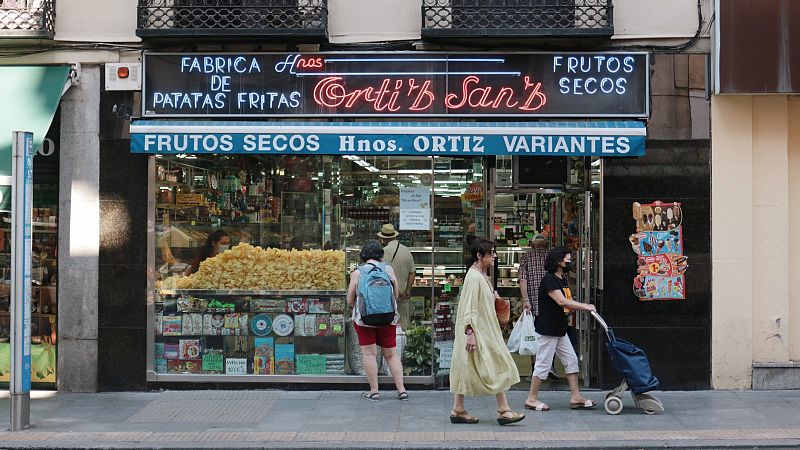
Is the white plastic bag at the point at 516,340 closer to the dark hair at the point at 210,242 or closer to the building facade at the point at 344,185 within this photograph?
the building facade at the point at 344,185

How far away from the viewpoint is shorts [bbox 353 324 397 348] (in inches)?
379

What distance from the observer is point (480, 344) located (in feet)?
27.1

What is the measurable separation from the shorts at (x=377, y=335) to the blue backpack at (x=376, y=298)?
159mm

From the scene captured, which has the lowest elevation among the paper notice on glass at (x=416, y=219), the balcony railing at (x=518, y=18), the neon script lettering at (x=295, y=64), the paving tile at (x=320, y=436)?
the paving tile at (x=320, y=436)

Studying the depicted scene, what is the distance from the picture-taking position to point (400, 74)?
10.3 metres

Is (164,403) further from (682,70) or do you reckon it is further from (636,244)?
(682,70)

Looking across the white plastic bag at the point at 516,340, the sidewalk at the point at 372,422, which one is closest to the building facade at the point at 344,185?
the sidewalk at the point at 372,422

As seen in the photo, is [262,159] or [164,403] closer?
[164,403]

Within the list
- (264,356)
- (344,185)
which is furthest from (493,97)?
(264,356)

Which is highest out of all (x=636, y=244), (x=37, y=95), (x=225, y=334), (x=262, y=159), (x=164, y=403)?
(x=37, y=95)

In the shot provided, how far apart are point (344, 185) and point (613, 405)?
4.01 metres

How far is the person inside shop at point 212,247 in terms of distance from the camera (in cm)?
1069

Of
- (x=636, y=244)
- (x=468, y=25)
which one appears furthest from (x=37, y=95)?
(x=636, y=244)

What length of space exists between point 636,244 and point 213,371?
5.19 meters
